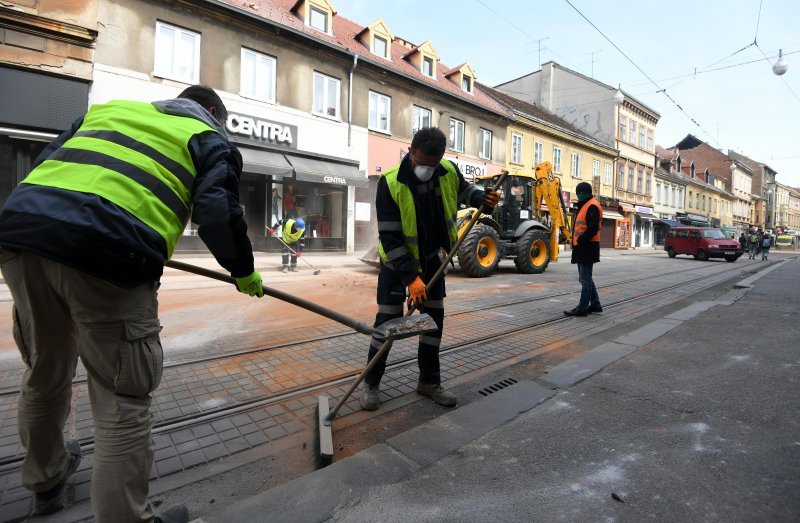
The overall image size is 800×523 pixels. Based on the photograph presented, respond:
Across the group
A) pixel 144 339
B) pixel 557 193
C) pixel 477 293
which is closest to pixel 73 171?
pixel 144 339

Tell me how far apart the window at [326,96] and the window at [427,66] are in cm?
577

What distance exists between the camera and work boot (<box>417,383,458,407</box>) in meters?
3.08

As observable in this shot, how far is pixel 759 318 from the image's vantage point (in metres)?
6.17

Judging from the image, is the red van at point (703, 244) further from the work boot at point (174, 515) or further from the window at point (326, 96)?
the work boot at point (174, 515)

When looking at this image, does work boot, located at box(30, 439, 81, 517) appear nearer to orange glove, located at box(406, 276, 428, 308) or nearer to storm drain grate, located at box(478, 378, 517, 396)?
orange glove, located at box(406, 276, 428, 308)

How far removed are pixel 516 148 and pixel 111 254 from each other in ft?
84.1

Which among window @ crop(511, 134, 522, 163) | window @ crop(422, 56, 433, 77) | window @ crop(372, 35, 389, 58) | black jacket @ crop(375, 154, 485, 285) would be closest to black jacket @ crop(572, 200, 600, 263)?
black jacket @ crop(375, 154, 485, 285)

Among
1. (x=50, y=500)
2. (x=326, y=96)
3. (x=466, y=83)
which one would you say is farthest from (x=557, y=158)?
(x=50, y=500)

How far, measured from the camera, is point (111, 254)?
1.47m

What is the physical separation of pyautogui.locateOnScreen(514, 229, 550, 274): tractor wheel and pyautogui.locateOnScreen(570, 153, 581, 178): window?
19.5m

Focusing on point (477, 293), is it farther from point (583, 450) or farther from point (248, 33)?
point (248, 33)

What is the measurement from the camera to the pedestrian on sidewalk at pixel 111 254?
4.89ft

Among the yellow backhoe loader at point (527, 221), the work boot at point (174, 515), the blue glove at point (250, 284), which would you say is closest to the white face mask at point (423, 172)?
the blue glove at point (250, 284)

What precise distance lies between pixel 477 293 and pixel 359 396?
5193 millimetres
